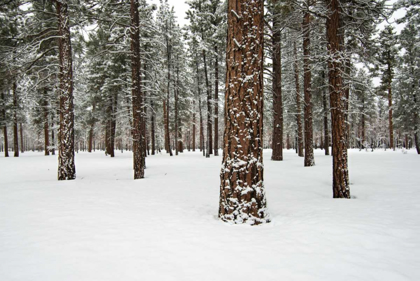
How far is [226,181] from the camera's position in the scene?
4078 mm

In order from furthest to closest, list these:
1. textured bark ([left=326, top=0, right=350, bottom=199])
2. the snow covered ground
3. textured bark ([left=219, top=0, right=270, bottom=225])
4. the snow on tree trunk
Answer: the snow on tree trunk → textured bark ([left=326, top=0, right=350, bottom=199]) → textured bark ([left=219, top=0, right=270, bottom=225]) → the snow covered ground

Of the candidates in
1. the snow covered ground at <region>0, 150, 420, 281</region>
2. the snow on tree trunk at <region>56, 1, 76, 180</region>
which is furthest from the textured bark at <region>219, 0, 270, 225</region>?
the snow on tree trunk at <region>56, 1, 76, 180</region>

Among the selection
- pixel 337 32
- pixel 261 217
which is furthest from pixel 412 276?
pixel 337 32

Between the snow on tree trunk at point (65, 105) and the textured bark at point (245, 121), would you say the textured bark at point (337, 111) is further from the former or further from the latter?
the snow on tree trunk at point (65, 105)

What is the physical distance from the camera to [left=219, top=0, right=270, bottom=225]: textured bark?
395 centimetres

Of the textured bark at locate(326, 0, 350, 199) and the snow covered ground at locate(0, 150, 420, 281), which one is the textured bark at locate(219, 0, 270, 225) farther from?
the textured bark at locate(326, 0, 350, 199)

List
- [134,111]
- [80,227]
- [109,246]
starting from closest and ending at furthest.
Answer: [109,246], [80,227], [134,111]

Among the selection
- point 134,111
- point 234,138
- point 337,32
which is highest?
point 337,32

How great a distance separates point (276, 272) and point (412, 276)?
1382 millimetres

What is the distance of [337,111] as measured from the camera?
547cm

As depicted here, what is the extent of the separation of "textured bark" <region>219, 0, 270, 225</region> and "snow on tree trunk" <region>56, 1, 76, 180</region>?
740cm

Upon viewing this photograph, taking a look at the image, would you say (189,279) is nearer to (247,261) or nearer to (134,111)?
(247,261)

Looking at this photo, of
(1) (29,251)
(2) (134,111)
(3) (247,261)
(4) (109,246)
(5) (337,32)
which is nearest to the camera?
(3) (247,261)

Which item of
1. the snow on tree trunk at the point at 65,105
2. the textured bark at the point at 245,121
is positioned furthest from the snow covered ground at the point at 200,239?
the snow on tree trunk at the point at 65,105
